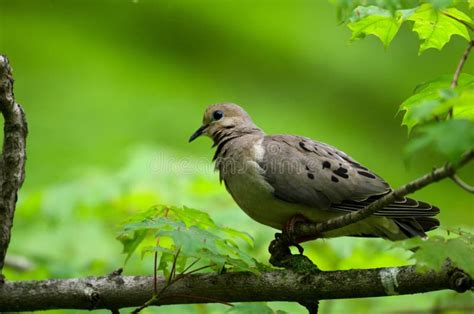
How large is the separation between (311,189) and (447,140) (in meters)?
1.69

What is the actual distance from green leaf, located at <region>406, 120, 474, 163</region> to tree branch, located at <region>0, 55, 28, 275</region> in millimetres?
1775

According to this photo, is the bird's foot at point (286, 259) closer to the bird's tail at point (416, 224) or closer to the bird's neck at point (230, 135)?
the bird's tail at point (416, 224)

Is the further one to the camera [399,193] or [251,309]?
[251,309]

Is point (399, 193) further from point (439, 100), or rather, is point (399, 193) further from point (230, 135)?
point (230, 135)

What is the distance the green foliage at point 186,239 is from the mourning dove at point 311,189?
29 cm

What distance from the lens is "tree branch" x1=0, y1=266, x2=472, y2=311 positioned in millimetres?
2902

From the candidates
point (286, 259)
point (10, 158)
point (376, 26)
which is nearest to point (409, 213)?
point (286, 259)

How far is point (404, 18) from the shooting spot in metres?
2.95

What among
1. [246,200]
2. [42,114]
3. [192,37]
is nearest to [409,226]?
[246,200]

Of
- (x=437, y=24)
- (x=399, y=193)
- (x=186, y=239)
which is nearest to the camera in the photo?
(x=399, y=193)

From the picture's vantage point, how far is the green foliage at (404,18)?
291cm

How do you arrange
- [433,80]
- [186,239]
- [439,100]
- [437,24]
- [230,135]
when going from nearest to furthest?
[439,100] → [186,239] → [433,80] → [437,24] → [230,135]

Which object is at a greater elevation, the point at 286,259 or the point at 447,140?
the point at 286,259

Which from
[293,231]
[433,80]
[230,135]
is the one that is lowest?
[293,231]
